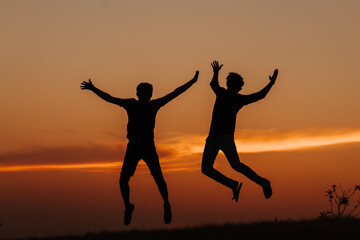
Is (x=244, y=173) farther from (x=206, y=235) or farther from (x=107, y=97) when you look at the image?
(x=107, y=97)

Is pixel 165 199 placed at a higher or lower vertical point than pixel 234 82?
lower

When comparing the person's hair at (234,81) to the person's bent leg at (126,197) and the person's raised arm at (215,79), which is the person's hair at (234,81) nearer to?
the person's raised arm at (215,79)

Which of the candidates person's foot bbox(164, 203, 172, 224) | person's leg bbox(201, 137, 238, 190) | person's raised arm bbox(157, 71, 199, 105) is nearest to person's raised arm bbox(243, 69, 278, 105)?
person's leg bbox(201, 137, 238, 190)

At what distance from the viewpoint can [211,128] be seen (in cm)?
1555

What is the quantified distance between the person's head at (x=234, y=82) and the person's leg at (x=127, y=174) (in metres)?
2.89

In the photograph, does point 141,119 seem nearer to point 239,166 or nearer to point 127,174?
point 127,174

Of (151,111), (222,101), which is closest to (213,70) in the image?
(222,101)

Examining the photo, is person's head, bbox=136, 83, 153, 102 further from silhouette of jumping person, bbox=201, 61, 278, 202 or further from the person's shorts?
silhouette of jumping person, bbox=201, 61, 278, 202

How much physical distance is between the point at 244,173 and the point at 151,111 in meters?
2.85

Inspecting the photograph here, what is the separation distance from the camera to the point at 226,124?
606 inches

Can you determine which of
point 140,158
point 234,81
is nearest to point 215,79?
point 234,81

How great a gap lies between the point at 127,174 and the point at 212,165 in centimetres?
218

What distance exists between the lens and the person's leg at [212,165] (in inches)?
611

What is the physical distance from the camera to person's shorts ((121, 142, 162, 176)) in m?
15.4
